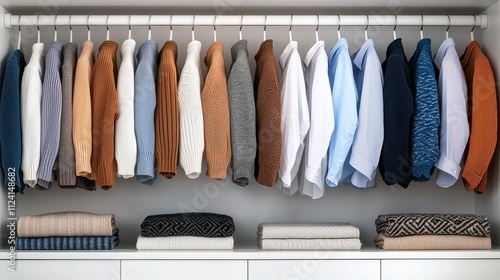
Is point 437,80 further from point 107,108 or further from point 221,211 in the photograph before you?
point 107,108

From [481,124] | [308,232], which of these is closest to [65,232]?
[308,232]

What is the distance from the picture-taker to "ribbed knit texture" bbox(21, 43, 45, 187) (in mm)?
2818

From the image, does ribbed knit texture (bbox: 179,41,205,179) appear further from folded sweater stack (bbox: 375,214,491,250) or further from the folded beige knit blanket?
folded sweater stack (bbox: 375,214,491,250)

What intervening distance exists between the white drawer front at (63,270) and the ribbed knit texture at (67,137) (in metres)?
0.34

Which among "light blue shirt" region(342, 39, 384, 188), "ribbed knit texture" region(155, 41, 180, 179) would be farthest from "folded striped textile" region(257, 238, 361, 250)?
"ribbed knit texture" region(155, 41, 180, 179)

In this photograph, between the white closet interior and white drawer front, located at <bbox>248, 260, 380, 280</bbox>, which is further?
the white closet interior

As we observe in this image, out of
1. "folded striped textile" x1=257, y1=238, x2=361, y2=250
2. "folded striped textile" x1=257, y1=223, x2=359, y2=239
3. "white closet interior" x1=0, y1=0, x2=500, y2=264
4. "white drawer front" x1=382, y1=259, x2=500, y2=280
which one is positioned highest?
"white closet interior" x1=0, y1=0, x2=500, y2=264

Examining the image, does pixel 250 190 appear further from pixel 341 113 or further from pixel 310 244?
pixel 341 113

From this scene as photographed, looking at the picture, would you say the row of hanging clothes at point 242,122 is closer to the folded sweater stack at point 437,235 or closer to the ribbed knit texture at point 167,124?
the ribbed knit texture at point 167,124

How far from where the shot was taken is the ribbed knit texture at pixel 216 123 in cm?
283

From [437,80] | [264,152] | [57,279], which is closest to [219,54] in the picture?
[264,152]

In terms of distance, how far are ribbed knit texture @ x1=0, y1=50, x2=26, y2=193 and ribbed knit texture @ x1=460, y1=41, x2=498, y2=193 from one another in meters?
1.94

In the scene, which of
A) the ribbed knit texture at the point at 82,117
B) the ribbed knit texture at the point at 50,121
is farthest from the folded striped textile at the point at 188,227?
the ribbed knit texture at the point at 50,121

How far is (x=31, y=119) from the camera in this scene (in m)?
2.84
